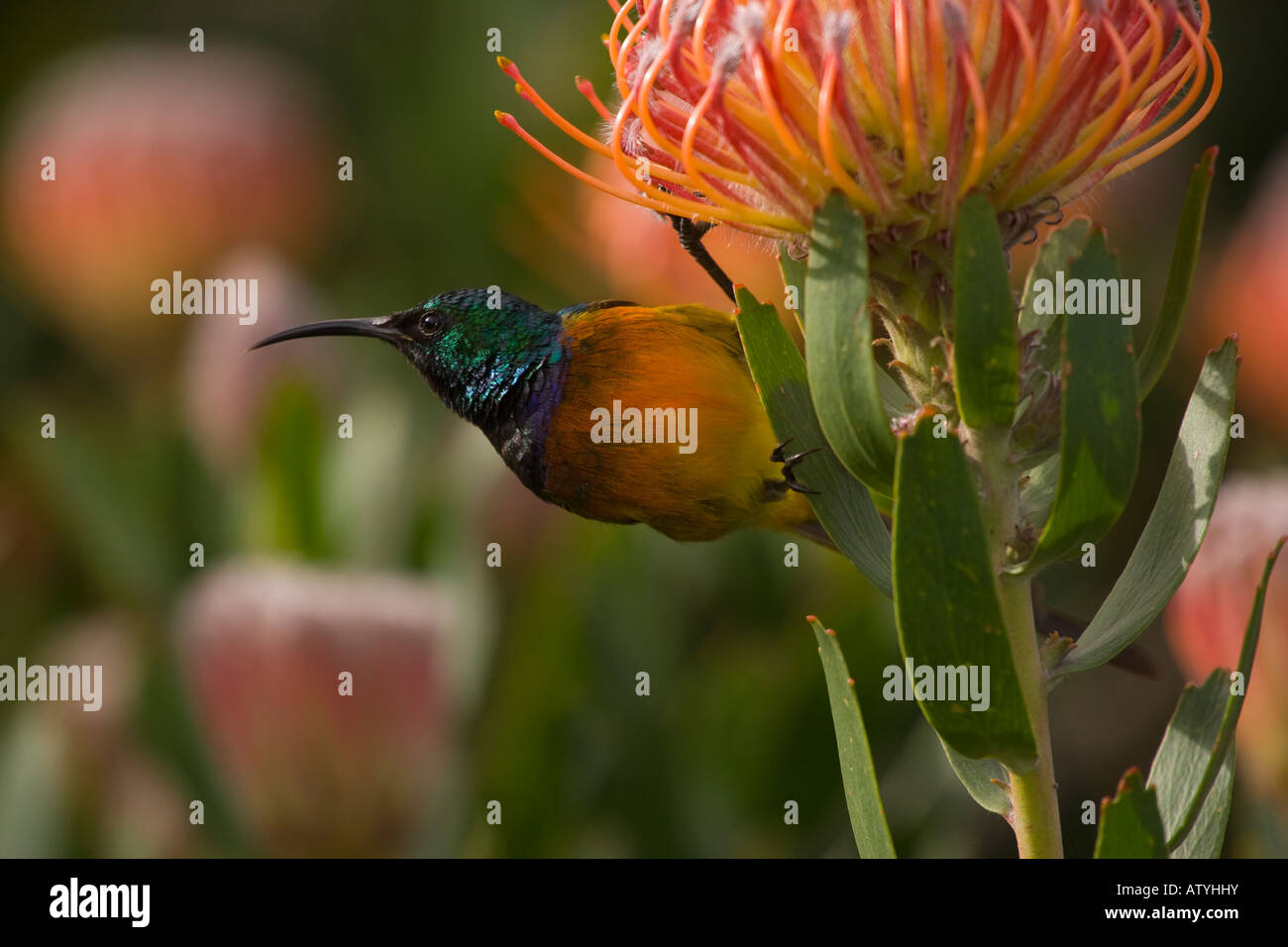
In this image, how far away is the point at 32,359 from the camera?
4.04m

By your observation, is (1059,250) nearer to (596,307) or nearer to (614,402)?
(614,402)

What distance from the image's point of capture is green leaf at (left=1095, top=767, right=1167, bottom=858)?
100cm

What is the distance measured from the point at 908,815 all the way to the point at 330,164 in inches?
103

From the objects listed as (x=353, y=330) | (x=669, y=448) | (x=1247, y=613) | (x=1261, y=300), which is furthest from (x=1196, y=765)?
(x=1261, y=300)

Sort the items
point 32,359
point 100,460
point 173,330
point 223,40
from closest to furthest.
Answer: point 100,460 < point 173,330 < point 32,359 < point 223,40

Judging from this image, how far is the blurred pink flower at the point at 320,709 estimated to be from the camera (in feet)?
7.25

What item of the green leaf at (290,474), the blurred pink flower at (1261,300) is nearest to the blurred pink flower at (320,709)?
the green leaf at (290,474)

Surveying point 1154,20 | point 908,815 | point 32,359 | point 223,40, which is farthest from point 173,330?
point 1154,20

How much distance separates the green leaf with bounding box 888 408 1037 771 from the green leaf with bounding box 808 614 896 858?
8 centimetres

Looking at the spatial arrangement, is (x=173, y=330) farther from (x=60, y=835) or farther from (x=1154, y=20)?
(x=1154, y=20)

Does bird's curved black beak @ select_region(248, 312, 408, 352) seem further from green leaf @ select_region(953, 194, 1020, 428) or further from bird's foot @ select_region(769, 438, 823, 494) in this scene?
green leaf @ select_region(953, 194, 1020, 428)

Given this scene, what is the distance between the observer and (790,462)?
123 centimetres

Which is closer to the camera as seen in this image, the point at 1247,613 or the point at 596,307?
the point at 596,307

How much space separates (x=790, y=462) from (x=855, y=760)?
27cm
